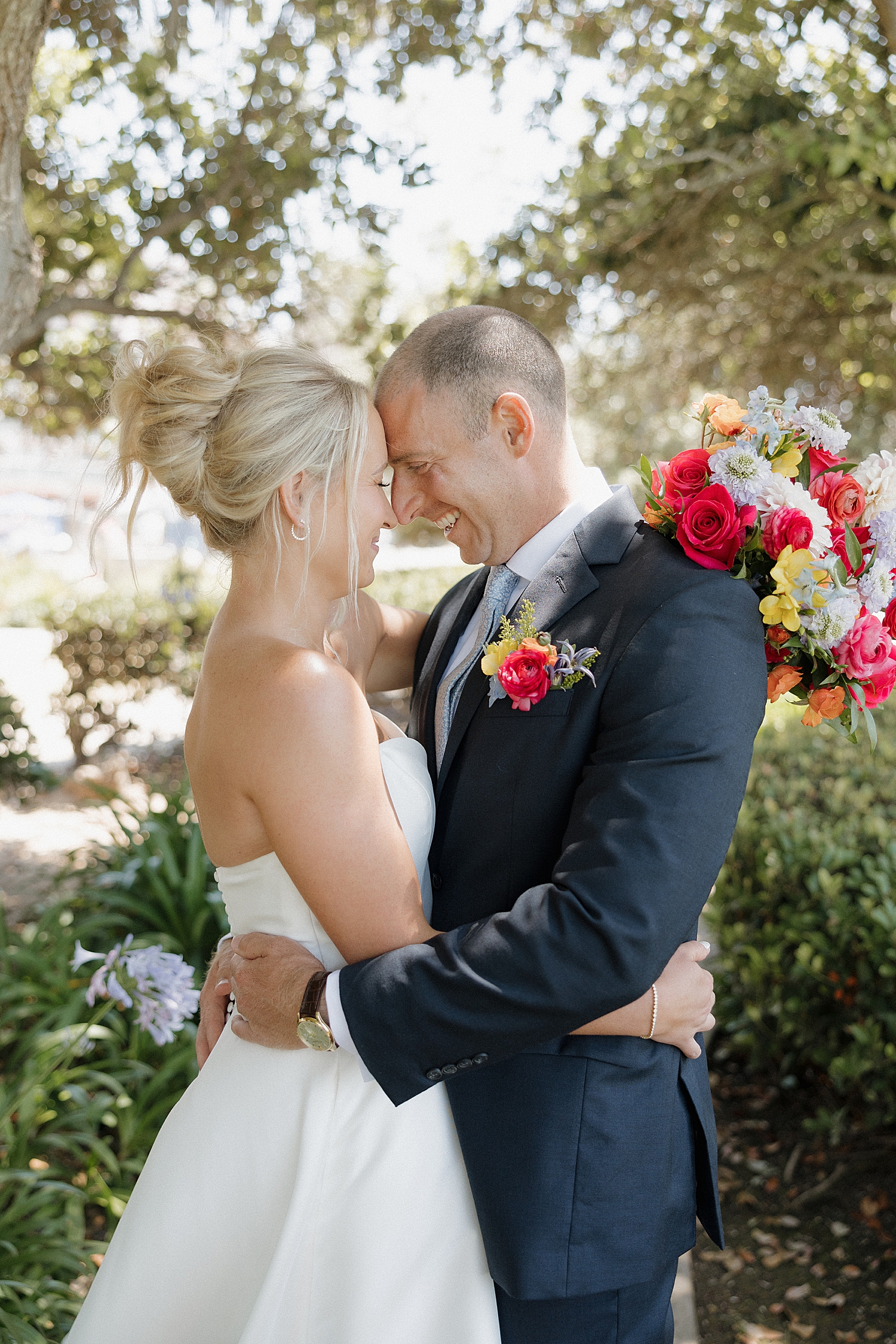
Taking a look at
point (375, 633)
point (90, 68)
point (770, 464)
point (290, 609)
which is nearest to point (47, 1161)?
point (375, 633)

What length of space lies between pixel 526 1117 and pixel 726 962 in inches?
97.4

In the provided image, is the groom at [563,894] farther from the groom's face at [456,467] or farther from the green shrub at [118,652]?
the green shrub at [118,652]

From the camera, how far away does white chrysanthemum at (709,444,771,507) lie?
1.93 m

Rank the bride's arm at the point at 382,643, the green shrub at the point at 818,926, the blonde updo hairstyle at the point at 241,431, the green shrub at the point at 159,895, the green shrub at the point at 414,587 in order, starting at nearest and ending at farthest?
1. the blonde updo hairstyle at the point at 241,431
2. the bride's arm at the point at 382,643
3. the green shrub at the point at 818,926
4. the green shrub at the point at 159,895
5. the green shrub at the point at 414,587

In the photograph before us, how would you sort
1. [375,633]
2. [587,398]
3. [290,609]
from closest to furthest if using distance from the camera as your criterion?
[290,609] → [375,633] → [587,398]

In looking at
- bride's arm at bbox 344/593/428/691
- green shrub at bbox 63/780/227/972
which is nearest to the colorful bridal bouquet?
bride's arm at bbox 344/593/428/691

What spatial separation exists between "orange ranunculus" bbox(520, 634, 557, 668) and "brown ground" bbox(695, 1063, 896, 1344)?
2.59m

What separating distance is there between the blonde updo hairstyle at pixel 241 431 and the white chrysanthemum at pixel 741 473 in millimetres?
724

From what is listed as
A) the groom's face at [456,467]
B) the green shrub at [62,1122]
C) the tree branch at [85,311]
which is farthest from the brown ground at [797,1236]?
the tree branch at [85,311]

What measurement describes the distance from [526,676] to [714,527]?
1.47ft

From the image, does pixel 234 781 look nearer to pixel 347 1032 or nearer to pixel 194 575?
pixel 347 1032

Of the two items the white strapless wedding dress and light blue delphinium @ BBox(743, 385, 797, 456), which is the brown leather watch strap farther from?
light blue delphinium @ BBox(743, 385, 797, 456)

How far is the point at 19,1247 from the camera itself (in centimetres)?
297

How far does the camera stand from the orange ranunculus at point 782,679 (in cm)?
203
